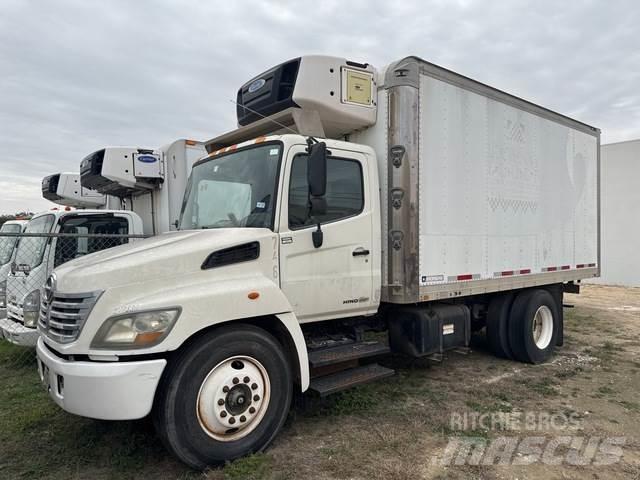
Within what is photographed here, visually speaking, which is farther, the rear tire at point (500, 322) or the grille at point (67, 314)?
the rear tire at point (500, 322)

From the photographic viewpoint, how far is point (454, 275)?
5.06 meters

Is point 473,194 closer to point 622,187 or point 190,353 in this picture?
point 190,353

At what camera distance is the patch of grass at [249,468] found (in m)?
3.24

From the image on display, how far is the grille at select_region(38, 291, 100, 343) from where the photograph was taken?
3.05 metres

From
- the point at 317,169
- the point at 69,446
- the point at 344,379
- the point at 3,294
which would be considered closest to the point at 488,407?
the point at 344,379

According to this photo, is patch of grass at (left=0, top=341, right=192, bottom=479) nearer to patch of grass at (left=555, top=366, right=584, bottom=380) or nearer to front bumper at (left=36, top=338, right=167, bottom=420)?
front bumper at (left=36, top=338, right=167, bottom=420)

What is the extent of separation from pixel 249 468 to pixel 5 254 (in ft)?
26.0

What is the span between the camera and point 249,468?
3.32 m

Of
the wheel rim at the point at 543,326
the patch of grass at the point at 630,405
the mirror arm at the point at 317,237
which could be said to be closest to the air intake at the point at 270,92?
the mirror arm at the point at 317,237

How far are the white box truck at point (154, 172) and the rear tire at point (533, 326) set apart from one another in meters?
5.37

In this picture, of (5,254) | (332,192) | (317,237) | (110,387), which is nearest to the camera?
(110,387)

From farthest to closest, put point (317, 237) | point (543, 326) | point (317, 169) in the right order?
1. point (543, 326)
2. point (317, 237)
3. point (317, 169)

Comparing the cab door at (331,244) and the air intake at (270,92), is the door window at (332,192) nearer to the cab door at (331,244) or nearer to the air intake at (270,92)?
the cab door at (331,244)

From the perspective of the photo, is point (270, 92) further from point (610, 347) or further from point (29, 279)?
point (610, 347)
